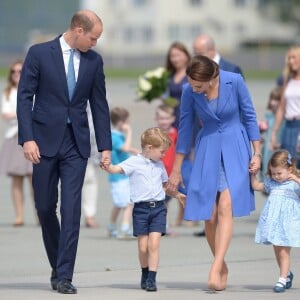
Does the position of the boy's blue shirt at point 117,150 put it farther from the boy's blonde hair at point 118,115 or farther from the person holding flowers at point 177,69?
the person holding flowers at point 177,69

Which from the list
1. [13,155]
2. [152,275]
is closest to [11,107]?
[13,155]

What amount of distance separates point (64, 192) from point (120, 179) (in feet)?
14.7

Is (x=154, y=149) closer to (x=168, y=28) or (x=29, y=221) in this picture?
(x=29, y=221)

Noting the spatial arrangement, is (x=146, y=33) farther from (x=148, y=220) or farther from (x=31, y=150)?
(x=31, y=150)

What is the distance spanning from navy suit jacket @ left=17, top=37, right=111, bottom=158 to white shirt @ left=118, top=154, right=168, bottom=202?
569 millimetres

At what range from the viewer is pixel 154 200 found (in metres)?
9.93

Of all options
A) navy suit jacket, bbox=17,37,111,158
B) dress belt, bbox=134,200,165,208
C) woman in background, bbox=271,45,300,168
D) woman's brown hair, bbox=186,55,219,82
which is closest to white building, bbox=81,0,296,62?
woman in background, bbox=271,45,300,168

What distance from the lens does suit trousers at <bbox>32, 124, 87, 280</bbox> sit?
947cm

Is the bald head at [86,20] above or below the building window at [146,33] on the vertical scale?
above

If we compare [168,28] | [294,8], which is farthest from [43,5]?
[294,8]

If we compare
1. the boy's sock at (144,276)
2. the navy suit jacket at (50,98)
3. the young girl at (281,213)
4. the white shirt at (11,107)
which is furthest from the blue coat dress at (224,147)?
the white shirt at (11,107)

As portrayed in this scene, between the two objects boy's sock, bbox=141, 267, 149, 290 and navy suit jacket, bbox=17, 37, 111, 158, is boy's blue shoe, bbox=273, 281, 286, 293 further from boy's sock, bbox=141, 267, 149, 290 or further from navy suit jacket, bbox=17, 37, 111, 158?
navy suit jacket, bbox=17, 37, 111, 158

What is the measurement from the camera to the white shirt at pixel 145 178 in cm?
994

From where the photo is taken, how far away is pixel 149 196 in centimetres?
991
